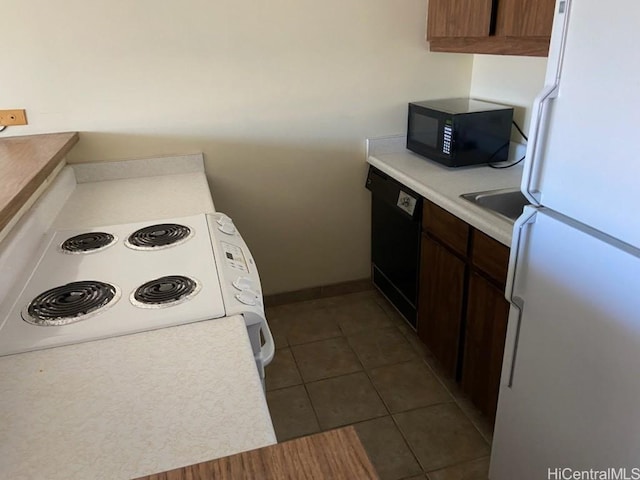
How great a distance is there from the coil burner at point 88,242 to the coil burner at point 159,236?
0.07m

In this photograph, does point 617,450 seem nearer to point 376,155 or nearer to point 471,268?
point 471,268

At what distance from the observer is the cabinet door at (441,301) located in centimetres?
209

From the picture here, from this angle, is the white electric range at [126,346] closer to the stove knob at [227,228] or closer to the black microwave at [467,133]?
the stove knob at [227,228]

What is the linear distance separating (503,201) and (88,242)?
63.5 inches

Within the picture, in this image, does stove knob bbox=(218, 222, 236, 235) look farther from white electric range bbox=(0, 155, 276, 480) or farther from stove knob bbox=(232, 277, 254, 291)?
stove knob bbox=(232, 277, 254, 291)

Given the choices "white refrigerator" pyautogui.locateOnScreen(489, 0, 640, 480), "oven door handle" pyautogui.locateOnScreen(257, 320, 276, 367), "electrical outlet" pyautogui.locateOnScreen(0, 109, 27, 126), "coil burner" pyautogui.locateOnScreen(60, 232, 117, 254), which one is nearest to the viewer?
"white refrigerator" pyautogui.locateOnScreen(489, 0, 640, 480)

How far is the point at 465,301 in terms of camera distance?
6.70 ft

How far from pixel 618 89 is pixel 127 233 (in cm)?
153

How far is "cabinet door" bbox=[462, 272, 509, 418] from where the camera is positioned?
5.99ft

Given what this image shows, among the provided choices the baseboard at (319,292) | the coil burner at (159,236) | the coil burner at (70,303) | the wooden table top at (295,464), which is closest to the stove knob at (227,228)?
the coil burner at (159,236)

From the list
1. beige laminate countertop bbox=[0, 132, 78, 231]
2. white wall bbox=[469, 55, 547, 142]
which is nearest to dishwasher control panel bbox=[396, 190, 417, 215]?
white wall bbox=[469, 55, 547, 142]

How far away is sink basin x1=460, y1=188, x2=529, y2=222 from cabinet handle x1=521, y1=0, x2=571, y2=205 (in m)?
0.72

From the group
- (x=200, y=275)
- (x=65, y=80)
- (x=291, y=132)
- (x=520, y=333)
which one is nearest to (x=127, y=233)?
(x=200, y=275)

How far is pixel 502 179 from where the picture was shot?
2.29 m
